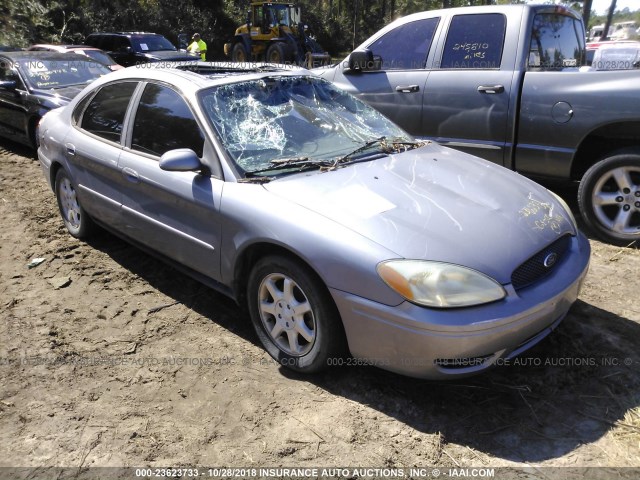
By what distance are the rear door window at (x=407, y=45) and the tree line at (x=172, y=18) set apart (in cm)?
1785

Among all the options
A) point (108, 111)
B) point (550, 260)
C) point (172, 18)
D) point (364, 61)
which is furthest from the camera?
point (172, 18)

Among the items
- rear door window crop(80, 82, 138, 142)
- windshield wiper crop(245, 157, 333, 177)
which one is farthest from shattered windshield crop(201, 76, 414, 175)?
rear door window crop(80, 82, 138, 142)

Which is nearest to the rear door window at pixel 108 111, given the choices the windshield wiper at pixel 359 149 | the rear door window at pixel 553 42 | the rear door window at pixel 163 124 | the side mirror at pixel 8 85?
the rear door window at pixel 163 124

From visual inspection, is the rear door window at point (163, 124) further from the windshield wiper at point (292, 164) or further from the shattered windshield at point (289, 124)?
the windshield wiper at point (292, 164)

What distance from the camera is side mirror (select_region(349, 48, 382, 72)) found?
228 inches

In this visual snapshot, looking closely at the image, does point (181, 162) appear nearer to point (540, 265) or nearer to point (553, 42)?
point (540, 265)

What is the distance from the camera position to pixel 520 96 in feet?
16.1

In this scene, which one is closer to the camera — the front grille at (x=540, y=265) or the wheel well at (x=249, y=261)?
the front grille at (x=540, y=265)

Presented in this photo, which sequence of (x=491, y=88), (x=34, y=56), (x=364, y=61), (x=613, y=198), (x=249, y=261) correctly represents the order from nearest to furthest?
(x=249, y=261) → (x=613, y=198) → (x=491, y=88) → (x=364, y=61) → (x=34, y=56)

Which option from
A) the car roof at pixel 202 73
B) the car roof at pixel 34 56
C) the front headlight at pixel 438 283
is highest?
the car roof at pixel 202 73

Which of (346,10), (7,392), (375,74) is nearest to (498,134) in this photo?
(375,74)

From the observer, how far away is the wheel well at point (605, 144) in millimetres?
4512

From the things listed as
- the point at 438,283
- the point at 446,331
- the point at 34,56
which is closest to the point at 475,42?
the point at 438,283

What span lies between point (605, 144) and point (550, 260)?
248 cm
